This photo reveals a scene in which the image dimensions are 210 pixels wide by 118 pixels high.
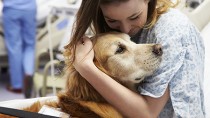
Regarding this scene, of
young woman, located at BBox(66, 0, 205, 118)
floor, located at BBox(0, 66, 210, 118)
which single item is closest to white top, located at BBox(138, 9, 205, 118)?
young woman, located at BBox(66, 0, 205, 118)

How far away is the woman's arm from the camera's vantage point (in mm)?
1064

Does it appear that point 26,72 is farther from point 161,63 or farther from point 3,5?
point 161,63

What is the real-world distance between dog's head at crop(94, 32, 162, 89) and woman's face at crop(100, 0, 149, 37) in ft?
0.17

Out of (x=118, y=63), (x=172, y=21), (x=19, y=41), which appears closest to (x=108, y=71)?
(x=118, y=63)

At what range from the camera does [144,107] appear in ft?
3.64

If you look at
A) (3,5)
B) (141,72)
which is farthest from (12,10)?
(141,72)

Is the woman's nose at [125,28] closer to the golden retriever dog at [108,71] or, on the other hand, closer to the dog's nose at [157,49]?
the golden retriever dog at [108,71]

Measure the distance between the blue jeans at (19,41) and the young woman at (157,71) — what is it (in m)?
2.19

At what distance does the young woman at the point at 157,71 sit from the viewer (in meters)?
1.08

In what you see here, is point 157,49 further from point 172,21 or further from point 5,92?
point 5,92

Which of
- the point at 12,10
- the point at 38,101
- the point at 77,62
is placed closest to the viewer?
the point at 77,62

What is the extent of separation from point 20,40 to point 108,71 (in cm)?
235

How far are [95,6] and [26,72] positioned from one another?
2404 millimetres

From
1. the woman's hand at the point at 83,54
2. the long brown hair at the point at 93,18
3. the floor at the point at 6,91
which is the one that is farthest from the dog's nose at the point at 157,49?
the floor at the point at 6,91
